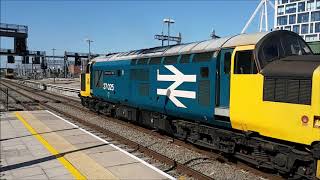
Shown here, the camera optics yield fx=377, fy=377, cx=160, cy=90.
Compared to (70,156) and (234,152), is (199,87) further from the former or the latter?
(70,156)

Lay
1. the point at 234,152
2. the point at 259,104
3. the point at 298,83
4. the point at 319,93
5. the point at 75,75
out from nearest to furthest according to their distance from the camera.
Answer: the point at 319,93, the point at 298,83, the point at 259,104, the point at 234,152, the point at 75,75

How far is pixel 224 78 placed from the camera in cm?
1030

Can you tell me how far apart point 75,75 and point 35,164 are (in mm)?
136275

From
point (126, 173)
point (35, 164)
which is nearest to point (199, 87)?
point (126, 173)

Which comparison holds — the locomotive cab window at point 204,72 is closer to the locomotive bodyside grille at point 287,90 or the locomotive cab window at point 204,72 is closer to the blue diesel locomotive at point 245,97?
the blue diesel locomotive at point 245,97

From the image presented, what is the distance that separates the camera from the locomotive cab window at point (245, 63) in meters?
9.25

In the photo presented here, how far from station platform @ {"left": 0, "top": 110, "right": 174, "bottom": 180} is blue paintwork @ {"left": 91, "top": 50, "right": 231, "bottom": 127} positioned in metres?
2.36

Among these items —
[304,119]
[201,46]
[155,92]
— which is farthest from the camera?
[155,92]

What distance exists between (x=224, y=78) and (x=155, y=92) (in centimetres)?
480

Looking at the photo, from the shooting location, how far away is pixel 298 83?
320 inches

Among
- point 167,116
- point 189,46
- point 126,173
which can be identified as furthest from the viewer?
point 167,116

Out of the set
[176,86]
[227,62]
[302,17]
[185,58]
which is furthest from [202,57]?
[302,17]

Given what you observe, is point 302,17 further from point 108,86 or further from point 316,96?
point 316,96

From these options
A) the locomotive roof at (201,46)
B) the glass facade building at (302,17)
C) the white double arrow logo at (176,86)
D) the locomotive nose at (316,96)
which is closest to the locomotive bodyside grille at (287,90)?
the locomotive nose at (316,96)
